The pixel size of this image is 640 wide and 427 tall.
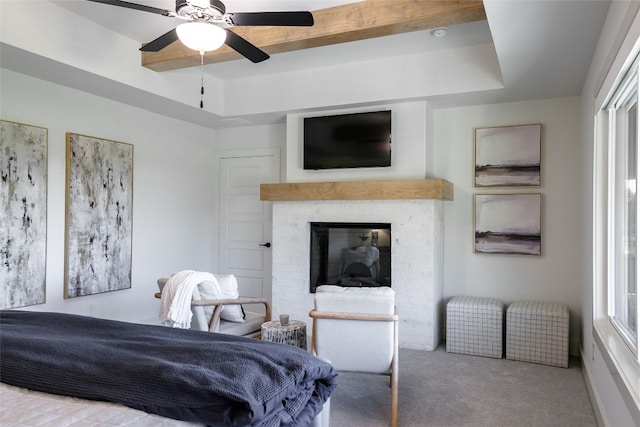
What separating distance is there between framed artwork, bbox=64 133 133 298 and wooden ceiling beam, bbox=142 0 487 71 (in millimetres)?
1377

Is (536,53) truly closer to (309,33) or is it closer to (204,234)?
(309,33)

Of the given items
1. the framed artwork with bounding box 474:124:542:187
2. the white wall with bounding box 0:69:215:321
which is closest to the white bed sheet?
the white wall with bounding box 0:69:215:321

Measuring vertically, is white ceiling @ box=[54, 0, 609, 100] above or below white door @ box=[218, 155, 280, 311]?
above

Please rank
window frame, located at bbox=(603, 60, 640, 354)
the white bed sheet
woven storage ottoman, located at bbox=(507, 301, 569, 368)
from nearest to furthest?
the white bed sheet, window frame, located at bbox=(603, 60, 640, 354), woven storage ottoman, located at bbox=(507, 301, 569, 368)

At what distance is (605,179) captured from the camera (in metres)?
2.96

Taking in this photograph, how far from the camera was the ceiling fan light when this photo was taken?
101 inches

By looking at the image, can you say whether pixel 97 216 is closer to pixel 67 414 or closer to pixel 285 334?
pixel 285 334

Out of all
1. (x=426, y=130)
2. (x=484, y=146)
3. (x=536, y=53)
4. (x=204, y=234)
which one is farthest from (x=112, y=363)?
(x=204, y=234)

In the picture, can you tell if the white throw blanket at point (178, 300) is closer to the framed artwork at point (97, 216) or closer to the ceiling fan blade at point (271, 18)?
the framed artwork at point (97, 216)

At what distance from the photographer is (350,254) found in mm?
4898

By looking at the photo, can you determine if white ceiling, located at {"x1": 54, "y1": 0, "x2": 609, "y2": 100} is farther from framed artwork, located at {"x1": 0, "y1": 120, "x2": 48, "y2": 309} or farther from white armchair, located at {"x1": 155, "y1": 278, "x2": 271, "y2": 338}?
white armchair, located at {"x1": 155, "y1": 278, "x2": 271, "y2": 338}

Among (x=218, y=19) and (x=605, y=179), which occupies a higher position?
(x=218, y=19)

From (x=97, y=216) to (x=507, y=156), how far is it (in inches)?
160

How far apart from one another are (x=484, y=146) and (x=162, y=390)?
4.07 meters
